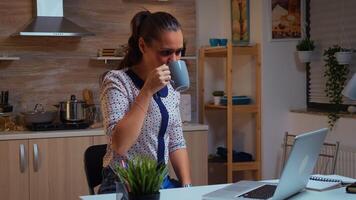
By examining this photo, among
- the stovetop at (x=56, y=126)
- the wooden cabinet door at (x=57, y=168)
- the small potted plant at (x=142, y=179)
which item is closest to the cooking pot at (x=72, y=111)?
the stovetop at (x=56, y=126)

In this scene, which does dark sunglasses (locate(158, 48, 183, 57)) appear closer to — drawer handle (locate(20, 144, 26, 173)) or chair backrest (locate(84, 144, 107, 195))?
chair backrest (locate(84, 144, 107, 195))

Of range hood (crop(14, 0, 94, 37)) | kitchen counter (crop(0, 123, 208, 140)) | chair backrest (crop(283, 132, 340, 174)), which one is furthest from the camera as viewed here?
range hood (crop(14, 0, 94, 37))

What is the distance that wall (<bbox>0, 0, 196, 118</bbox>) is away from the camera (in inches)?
166

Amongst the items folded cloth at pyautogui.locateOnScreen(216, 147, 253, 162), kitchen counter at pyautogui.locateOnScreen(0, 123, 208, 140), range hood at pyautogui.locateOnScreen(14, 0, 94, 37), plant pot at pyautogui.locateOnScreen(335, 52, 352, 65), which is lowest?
folded cloth at pyautogui.locateOnScreen(216, 147, 253, 162)

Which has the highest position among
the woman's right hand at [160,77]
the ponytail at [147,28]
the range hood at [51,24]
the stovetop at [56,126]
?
the range hood at [51,24]

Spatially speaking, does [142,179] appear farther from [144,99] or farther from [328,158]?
[328,158]

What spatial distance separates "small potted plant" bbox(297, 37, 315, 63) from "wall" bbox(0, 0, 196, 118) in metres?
1.22

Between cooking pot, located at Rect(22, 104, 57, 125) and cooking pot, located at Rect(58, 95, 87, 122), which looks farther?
cooking pot, located at Rect(58, 95, 87, 122)

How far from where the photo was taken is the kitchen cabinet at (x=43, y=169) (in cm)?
378

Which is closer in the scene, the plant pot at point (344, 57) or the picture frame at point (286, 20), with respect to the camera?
the plant pot at point (344, 57)

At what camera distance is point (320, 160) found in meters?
4.14

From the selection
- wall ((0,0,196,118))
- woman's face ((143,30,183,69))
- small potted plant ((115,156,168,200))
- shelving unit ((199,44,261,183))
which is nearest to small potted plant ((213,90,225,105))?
shelving unit ((199,44,261,183))

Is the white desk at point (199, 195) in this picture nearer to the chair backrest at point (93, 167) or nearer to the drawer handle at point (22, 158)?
the chair backrest at point (93, 167)

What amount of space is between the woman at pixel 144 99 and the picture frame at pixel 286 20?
241cm
